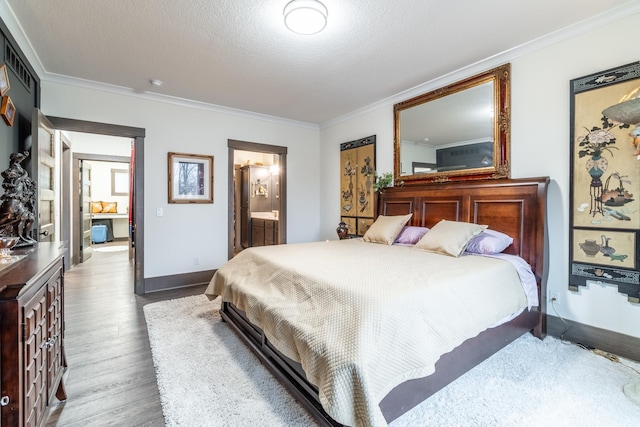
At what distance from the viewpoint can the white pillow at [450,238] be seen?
268 cm

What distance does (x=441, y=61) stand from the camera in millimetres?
3064

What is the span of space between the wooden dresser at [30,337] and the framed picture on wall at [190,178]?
253 cm

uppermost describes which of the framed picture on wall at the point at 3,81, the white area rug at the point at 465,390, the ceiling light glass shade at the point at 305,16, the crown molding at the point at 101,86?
the crown molding at the point at 101,86

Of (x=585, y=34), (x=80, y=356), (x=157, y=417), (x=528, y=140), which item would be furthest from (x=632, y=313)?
(x=80, y=356)

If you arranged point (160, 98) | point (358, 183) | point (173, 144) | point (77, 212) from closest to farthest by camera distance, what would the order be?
point (160, 98) < point (173, 144) < point (358, 183) < point (77, 212)

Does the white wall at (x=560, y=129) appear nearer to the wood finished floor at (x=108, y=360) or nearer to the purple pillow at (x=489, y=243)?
the purple pillow at (x=489, y=243)

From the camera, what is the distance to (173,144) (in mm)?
4125

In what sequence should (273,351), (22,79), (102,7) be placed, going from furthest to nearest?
1. (22,79)
2. (102,7)
3. (273,351)

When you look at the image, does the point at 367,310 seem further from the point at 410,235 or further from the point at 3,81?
the point at 3,81

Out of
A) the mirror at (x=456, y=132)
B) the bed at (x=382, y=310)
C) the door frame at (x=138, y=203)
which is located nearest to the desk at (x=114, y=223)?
the door frame at (x=138, y=203)

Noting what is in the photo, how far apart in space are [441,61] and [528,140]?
1188 millimetres

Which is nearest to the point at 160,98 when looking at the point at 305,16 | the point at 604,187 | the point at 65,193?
the point at 305,16

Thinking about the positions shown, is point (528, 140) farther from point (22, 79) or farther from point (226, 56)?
point (22, 79)

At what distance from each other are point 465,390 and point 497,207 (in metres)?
1.81
